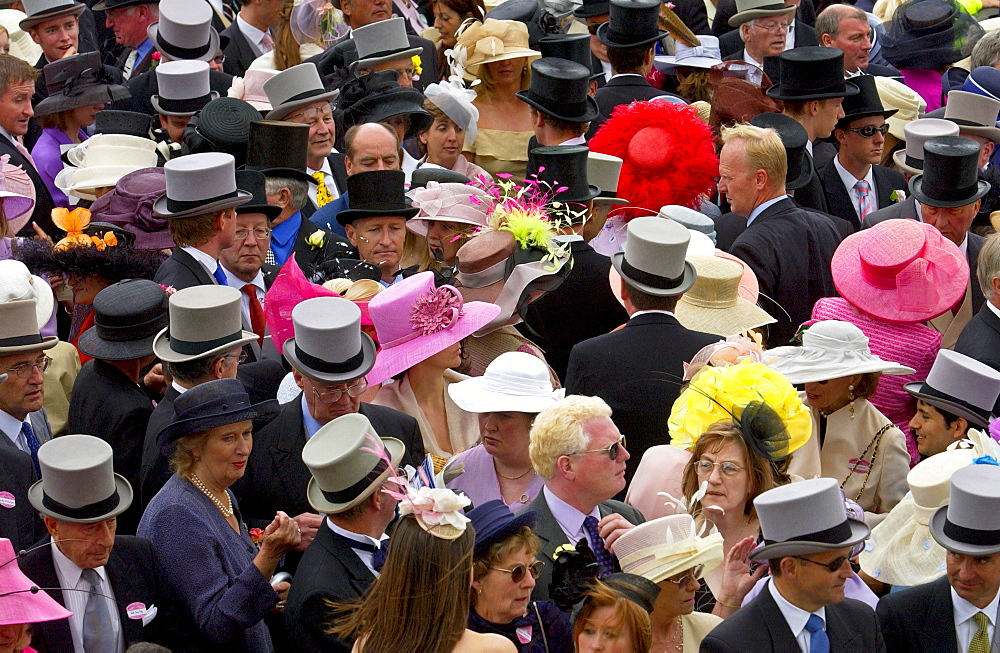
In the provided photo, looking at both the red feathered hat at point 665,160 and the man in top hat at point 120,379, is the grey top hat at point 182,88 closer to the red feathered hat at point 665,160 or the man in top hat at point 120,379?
the red feathered hat at point 665,160

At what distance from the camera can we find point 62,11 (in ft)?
29.8

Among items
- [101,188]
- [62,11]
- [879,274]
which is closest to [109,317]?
[101,188]

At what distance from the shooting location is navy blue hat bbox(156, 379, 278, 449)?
15.6 ft

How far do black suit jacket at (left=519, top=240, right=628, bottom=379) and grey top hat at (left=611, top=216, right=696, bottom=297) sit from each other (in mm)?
440

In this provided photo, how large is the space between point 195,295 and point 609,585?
2.20 metres

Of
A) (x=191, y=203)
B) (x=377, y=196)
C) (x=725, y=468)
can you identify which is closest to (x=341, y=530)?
(x=725, y=468)

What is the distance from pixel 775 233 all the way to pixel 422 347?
2350 mm

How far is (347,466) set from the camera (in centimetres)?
452

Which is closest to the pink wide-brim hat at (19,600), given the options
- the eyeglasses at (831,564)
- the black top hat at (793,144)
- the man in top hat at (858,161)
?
the eyeglasses at (831,564)

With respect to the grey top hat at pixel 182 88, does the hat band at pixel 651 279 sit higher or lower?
higher

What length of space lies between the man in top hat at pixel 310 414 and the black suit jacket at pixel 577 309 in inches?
47.4

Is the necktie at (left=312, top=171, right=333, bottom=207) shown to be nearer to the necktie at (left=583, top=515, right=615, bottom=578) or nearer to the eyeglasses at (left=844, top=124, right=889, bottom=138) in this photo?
the eyeglasses at (left=844, top=124, right=889, bottom=138)

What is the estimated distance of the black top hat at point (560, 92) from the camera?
764cm

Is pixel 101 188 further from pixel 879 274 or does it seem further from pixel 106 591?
pixel 879 274
